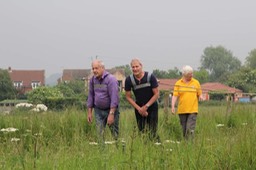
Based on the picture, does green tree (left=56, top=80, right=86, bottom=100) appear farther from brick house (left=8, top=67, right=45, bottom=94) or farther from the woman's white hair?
brick house (left=8, top=67, right=45, bottom=94)

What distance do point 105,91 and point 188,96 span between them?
5.94 feet

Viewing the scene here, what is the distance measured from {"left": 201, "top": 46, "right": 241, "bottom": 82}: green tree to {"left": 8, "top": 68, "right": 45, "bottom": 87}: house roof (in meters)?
→ 53.4

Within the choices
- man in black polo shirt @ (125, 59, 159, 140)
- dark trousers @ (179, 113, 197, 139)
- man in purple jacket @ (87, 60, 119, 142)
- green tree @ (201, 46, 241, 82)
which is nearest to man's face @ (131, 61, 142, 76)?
man in black polo shirt @ (125, 59, 159, 140)

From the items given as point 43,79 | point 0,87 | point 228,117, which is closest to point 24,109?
point 228,117

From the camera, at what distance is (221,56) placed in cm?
13212

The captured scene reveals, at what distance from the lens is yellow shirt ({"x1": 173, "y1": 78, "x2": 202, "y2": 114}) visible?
8266mm

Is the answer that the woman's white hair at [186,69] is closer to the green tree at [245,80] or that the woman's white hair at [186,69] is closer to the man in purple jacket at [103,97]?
the man in purple jacket at [103,97]

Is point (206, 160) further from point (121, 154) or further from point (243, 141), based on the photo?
point (121, 154)

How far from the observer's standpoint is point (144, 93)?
24.3ft

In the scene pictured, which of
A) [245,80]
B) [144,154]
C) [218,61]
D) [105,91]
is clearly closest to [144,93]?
[105,91]

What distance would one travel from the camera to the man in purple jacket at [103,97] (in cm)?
718

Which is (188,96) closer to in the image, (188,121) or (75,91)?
(188,121)

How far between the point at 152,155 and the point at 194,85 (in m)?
3.99

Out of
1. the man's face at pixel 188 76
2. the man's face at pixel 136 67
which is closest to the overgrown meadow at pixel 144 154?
the man's face at pixel 136 67
